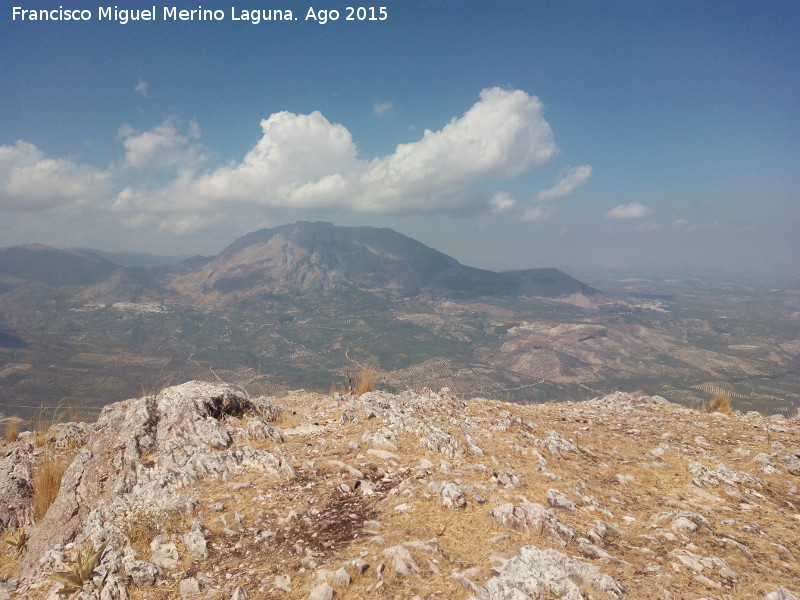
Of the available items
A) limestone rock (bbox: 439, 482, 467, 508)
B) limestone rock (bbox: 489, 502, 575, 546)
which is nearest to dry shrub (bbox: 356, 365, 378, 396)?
limestone rock (bbox: 439, 482, 467, 508)

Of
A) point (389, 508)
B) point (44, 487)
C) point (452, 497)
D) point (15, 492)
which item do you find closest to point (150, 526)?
point (389, 508)

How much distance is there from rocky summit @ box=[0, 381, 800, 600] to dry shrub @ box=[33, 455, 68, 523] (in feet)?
0.15

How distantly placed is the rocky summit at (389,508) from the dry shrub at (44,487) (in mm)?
46

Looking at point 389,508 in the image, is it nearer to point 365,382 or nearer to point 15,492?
point 365,382

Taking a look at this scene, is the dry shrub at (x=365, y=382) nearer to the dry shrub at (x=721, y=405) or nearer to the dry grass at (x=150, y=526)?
the dry grass at (x=150, y=526)

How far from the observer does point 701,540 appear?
554cm

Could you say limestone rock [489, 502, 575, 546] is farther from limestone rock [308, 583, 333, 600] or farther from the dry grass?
the dry grass

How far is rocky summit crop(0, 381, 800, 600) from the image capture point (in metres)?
4.71

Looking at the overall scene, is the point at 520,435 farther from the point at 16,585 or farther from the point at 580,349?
the point at 580,349

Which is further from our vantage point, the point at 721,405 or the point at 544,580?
the point at 721,405

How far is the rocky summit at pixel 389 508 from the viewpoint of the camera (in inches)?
185

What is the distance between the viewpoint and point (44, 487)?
8.83m

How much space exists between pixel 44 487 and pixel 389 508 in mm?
8966

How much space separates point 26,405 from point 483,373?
152m
